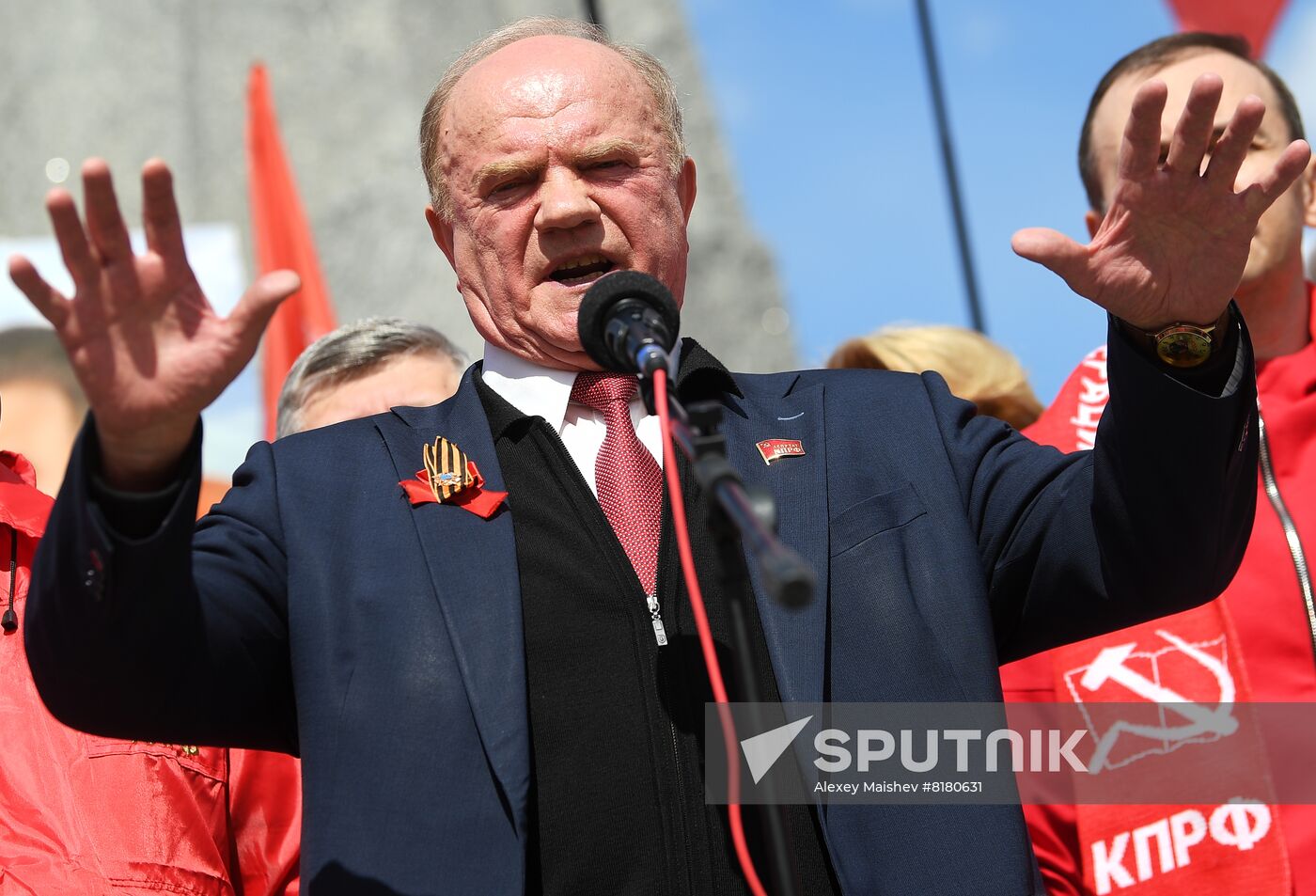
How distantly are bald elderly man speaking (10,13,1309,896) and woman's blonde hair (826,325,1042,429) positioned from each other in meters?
1.49

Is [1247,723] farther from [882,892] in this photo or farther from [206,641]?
[206,641]

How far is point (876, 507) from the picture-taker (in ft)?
7.48

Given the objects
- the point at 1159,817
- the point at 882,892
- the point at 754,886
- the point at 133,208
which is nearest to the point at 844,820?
the point at 882,892

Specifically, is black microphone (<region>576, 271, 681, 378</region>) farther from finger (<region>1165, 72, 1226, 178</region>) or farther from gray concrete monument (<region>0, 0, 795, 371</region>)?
gray concrete monument (<region>0, 0, 795, 371</region>)

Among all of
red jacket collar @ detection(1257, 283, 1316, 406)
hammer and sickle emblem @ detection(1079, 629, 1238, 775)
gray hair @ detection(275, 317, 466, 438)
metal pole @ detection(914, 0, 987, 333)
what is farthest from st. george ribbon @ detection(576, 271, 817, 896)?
metal pole @ detection(914, 0, 987, 333)

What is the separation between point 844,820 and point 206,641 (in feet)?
2.76

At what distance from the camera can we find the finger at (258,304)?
70.6 inches

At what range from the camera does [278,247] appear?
6.41 metres

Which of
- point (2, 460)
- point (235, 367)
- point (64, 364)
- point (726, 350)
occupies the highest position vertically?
point (726, 350)

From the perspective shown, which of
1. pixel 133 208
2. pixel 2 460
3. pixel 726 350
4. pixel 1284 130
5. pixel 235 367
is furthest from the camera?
pixel 726 350

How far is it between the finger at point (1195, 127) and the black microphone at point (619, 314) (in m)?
0.64

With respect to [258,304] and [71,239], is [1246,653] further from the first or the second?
[71,239]

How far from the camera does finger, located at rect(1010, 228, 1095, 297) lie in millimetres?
1956

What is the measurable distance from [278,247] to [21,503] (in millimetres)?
3698
